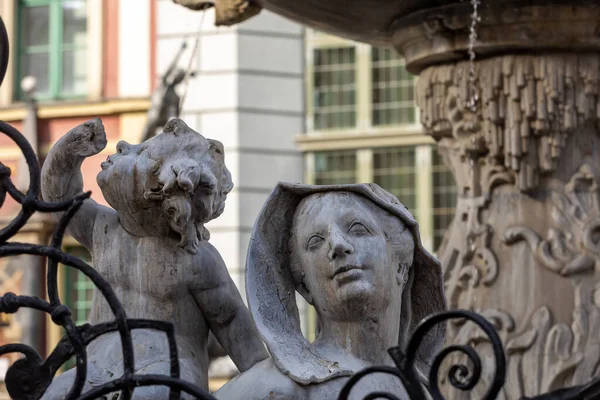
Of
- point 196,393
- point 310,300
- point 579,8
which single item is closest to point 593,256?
point 579,8

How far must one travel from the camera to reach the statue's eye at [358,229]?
4.27 metres

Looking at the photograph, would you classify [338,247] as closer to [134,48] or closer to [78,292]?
[78,292]

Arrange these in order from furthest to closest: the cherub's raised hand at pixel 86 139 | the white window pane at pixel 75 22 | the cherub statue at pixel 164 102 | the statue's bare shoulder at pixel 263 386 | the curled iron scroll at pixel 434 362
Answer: the white window pane at pixel 75 22 → the cherub statue at pixel 164 102 → the cherub's raised hand at pixel 86 139 → the statue's bare shoulder at pixel 263 386 → the curled iron scroll at pixel 434 362

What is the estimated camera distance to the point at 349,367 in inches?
165

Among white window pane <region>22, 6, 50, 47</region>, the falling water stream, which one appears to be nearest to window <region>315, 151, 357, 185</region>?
white window pane <region>22, 6, 50, 47</region>

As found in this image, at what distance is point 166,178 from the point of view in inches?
168

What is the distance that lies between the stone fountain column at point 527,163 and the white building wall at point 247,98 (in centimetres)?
1106

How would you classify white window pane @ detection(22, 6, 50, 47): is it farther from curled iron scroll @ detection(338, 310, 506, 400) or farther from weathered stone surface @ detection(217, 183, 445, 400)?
curled iron scroll @ detection(338, 310, 506, 400)

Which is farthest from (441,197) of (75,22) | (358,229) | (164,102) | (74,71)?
(358,229)

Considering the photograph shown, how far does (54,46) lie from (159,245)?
16.9 metres

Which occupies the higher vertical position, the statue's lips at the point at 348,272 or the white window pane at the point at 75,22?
the white window pane at the point at 75,22

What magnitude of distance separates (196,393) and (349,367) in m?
0.59

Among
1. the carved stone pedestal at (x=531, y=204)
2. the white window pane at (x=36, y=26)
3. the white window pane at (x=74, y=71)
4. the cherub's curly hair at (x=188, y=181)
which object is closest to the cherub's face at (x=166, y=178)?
the cherub's curly hair at (x=188, y=181)

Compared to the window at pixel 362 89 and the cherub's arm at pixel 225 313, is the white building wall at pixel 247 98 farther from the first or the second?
the cherub's arm at pixel 225 313
